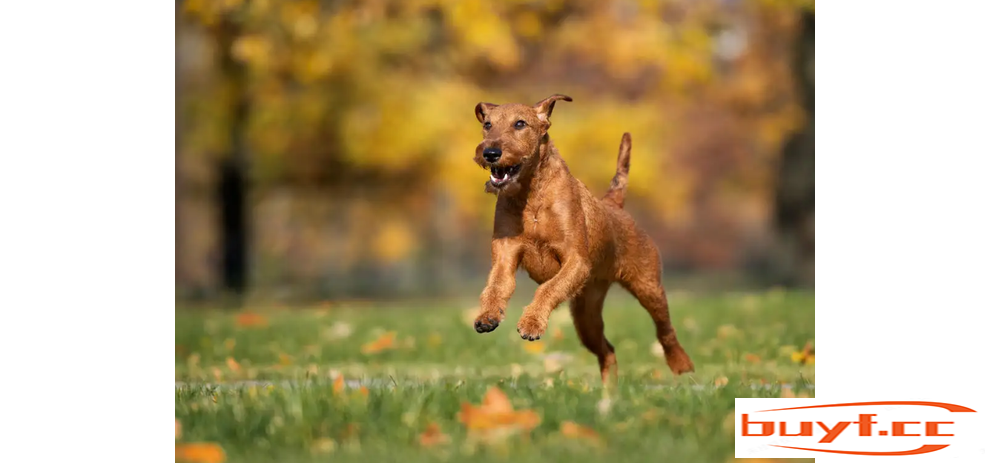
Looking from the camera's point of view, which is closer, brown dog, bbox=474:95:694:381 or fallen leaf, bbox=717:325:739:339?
brown dog, bbox=474:95:694:381

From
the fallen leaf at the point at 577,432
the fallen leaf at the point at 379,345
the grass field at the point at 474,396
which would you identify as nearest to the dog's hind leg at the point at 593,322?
the grass field at the point at 474,396

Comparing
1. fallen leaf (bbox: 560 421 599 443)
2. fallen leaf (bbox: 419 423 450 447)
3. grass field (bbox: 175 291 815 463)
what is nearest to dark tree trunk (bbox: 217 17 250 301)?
grass field (bbox: 175 291 815 463)

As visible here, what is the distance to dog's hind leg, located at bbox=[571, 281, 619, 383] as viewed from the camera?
21.1 feet

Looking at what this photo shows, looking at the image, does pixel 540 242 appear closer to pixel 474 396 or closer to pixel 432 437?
pixel 474 396

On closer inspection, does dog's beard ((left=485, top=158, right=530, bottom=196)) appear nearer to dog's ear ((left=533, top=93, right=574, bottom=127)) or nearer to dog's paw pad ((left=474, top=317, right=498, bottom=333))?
dog's ear ((left=533, top=93, right=574, bottom=127))

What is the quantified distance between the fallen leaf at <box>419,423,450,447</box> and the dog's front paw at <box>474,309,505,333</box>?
78 centimetres

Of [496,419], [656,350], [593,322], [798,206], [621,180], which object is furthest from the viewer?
[798,206]

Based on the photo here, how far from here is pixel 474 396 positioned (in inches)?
195

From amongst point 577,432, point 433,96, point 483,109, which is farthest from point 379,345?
point 433,96

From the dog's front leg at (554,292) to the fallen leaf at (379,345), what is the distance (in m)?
3.65

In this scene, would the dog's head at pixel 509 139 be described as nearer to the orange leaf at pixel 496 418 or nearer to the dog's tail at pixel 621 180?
the dog's tail at pixel 621 180

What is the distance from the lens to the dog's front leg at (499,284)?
17.2 feet

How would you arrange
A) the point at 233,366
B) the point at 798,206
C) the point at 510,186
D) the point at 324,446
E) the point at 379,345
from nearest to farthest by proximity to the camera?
the point at 324,446 < the point at 510,186 < the point at 233,366 < the point at 379,345 < the point at 798,206

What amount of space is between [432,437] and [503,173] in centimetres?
158
